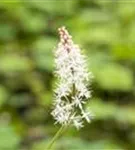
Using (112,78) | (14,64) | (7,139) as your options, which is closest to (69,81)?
(7,139)

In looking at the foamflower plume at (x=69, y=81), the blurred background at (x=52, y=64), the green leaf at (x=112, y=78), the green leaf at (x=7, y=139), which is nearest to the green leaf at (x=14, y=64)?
the blurred background at (x=52, y=64)

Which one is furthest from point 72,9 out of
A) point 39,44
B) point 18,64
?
point 18,64

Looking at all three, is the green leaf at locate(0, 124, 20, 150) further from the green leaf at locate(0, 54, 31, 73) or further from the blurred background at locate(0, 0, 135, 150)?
the green leaf at locate(0, 54, 31, 73)

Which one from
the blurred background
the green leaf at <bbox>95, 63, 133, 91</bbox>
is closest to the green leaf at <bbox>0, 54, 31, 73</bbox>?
the blurred background

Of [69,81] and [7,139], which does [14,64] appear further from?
[69,81]

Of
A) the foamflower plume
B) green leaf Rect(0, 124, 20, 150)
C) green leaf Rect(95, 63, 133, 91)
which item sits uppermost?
green leaf Rect(95, 63, 133, 91)

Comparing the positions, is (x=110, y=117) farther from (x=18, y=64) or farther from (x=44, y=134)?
(x=18, y=64)

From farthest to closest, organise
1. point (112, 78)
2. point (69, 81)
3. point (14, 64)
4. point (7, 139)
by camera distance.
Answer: point (14, 64) < point (112, 78) < point (7, 139) < point (69, 81)
